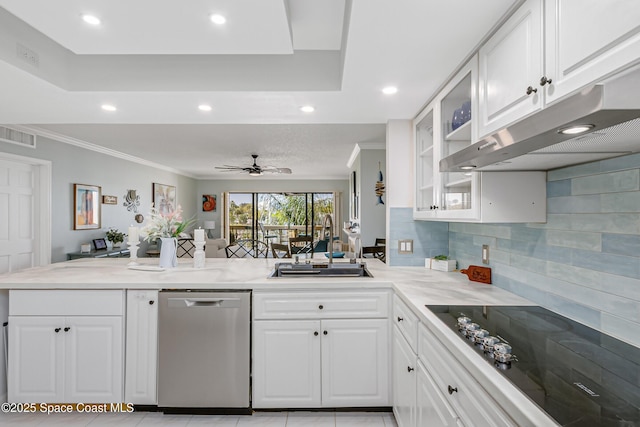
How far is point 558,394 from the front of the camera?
2.78ft

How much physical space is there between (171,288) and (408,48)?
206 centimetres

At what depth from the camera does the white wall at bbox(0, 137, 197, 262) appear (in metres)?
4.37

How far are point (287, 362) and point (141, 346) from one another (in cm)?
99

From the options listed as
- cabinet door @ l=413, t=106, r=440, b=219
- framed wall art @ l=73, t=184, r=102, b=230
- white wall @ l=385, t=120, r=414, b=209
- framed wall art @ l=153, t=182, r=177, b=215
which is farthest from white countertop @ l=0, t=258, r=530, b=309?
framed wall art @ l=153, t=182, r=177, b=215

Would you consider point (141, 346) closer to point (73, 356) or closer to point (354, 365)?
point (73, 356)

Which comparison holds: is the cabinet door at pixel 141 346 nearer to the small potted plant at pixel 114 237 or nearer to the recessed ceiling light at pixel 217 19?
the recessed ceiling light at pixel 217 19

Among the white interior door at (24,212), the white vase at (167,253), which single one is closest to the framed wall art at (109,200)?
the white interior door at (24,212)

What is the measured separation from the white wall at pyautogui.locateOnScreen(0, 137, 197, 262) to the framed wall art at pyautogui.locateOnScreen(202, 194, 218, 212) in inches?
112

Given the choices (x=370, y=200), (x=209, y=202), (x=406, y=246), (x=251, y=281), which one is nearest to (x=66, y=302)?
(x=251, y=281)

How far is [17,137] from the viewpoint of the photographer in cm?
383

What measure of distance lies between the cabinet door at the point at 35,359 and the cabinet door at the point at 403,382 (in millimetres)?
2211

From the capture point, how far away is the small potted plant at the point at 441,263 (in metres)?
2.57

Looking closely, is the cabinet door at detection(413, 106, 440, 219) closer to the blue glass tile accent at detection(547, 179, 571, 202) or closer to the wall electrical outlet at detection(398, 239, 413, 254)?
the wall electrical outlet at detection(398, 239, 413, 254)

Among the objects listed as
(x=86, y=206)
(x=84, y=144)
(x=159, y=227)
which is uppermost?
(x=84, y=144)
